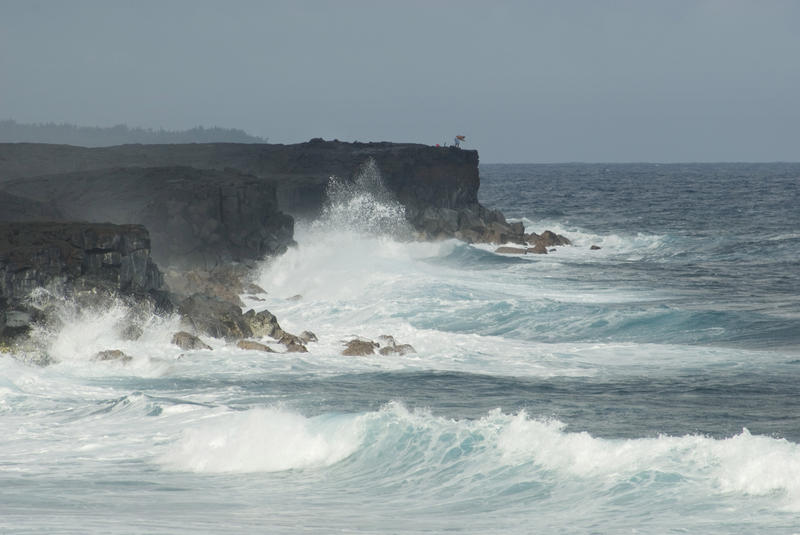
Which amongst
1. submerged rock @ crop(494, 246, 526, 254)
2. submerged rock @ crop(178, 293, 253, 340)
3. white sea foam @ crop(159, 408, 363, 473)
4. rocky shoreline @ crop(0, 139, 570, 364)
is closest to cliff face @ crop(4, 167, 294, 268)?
rocky shoreline @ crop(0, 139, 570, 364)

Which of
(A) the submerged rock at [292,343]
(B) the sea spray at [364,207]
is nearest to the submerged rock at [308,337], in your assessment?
(A) the submerged rock at [292,343]

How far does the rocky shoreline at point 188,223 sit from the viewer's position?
2580cm

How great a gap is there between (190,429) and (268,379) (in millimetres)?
5601

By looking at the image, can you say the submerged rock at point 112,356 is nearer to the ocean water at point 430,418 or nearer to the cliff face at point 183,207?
the ocean water at point 430,418

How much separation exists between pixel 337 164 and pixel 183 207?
75.7 feet

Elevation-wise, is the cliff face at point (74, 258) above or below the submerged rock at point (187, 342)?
above

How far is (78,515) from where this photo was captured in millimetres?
13609

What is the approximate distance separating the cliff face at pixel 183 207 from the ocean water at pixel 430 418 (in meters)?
2.75

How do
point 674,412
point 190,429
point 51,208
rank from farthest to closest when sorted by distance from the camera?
1. point 51,208
2. point 674,412
3. point 190,429

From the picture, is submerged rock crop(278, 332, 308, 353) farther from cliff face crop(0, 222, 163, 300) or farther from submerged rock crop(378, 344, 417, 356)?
cliff face crop(0, 222, 163, 300)

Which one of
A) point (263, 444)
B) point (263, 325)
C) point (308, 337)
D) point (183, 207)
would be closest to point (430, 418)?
point (263, 444)

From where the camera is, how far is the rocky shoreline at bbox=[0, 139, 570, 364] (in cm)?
2580

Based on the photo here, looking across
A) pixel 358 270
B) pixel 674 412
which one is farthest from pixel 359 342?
pixel 358 270

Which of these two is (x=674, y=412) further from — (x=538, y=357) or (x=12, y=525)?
(x=12, y=525)
